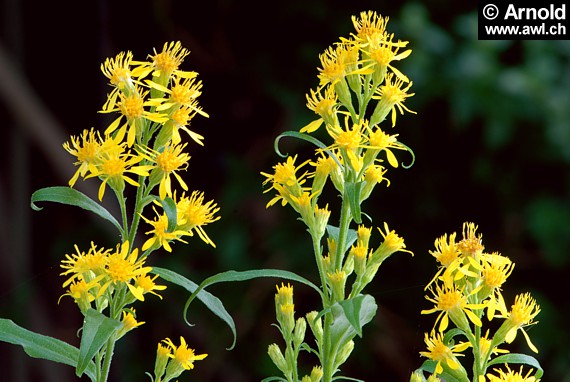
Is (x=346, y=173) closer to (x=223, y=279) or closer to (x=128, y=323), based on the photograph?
(x=223, y=279)

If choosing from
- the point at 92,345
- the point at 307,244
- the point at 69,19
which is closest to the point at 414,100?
the point at 307,244

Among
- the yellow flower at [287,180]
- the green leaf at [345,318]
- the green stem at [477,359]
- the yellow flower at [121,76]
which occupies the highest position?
the yellow flower at [121,76]

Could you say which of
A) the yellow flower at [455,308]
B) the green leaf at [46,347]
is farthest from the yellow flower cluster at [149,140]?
the yellow flower at [455,308]

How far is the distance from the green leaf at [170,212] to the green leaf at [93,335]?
117mm

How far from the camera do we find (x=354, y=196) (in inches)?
40.3

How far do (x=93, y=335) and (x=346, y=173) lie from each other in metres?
0.33

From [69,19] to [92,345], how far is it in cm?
232

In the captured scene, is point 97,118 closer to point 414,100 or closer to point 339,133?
point 414,100

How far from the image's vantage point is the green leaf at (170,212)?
1.02 meters

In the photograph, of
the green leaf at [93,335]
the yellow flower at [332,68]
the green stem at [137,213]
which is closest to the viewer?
the green leaf at [93,335]

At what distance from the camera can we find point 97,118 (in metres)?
2.96

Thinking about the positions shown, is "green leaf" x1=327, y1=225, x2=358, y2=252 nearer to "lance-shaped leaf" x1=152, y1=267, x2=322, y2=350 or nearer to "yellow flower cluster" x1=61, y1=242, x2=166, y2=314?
"lance-shaped leaf" x1=152, y1=267, x2=322, y2=350

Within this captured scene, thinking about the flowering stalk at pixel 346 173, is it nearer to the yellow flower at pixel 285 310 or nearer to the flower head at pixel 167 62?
the yellow flower at pixel 285 310

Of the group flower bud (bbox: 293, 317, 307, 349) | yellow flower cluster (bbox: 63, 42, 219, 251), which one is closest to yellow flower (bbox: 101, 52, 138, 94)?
yellow flower cluster (bbox: 63, 42, 219, 251)
